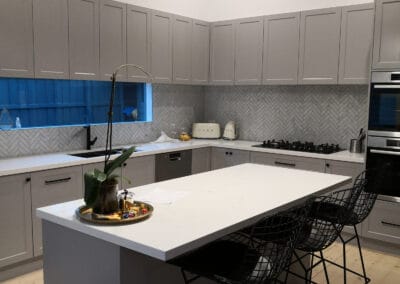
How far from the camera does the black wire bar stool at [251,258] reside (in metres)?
2.05

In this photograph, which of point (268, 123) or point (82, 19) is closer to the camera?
point (82, 19)

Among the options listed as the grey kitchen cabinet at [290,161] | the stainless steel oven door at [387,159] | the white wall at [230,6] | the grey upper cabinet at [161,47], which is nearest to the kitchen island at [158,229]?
the stainless steel oven door at [387,159]

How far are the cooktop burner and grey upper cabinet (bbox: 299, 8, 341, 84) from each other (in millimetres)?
723

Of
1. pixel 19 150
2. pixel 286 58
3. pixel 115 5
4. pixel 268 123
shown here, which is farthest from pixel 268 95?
pixel 19 150

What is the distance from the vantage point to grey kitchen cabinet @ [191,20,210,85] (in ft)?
17.7

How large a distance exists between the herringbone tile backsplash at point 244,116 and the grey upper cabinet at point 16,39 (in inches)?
27.1

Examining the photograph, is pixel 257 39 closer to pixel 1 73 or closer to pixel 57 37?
pixel 57 37

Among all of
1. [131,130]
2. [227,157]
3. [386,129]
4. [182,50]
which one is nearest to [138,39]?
[182,50]

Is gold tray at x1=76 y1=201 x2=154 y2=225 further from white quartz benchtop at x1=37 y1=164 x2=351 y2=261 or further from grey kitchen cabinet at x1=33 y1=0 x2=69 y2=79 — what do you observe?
grey kitchen cabinet at x1=33 y1=0 x2=69 y2=79

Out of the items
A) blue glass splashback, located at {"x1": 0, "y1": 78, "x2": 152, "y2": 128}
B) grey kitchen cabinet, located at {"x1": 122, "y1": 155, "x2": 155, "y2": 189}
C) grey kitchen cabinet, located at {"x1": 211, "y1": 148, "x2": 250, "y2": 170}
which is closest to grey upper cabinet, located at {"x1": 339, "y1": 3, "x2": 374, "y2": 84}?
grey kitchen cabinet, located at {"x1": 211, "y1": 148, "x2": 250, "y2": 170}

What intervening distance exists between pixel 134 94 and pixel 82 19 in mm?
1367

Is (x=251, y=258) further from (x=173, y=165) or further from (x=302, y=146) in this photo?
(x=302, y=146)

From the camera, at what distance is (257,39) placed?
5148 millimetres

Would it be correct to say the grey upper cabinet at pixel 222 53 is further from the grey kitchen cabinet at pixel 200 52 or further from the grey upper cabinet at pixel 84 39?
the grey upper cabinet at pixel 84 39
